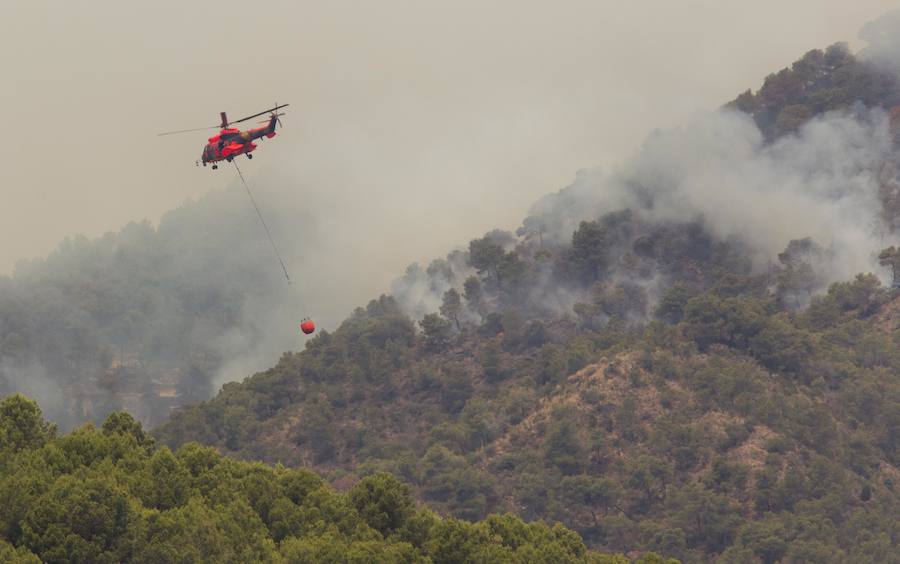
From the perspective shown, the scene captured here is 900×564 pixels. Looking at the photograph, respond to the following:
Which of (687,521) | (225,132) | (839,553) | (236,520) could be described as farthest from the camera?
(687,521)

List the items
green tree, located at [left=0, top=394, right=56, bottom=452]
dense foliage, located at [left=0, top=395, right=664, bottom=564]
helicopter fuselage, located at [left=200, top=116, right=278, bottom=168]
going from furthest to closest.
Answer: helicopter fuselage, located at [left=200, top=116, right=278, bottom=168]
green tree, located at [left=0, top=394, right=56, bottom=452]
dense foliage, located at [left=0, top=395, right=664, bottom=564]

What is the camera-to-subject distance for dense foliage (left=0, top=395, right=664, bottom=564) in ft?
326

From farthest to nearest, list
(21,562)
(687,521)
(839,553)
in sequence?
1. (687,521)
2. (839,553)
3. (21,562)

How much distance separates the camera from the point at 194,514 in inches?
4218

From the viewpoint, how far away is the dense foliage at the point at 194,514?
99438 mm

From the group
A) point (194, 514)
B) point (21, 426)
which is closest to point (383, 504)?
point (194, 514)

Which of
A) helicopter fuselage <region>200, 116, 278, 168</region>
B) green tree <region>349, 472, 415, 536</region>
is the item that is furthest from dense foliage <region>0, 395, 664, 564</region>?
helicopter fuselage <region>200, 116, 278, 168</region>

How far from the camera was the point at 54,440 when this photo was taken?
114312mm

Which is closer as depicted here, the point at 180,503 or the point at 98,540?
the point at 98,540

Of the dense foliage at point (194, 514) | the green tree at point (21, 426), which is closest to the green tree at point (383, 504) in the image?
the dense foliage at point (194, 514)

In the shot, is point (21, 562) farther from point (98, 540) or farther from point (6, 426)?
point (6, 426)

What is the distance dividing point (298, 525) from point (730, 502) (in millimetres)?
91216

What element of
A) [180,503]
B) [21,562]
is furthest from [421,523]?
[21,562]

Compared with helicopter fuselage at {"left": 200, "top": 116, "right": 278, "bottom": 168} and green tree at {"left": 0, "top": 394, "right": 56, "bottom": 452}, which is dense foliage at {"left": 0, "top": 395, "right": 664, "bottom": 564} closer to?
green tree at {"left": 0, "top": 394, "right": 56, "bottom": 452}
